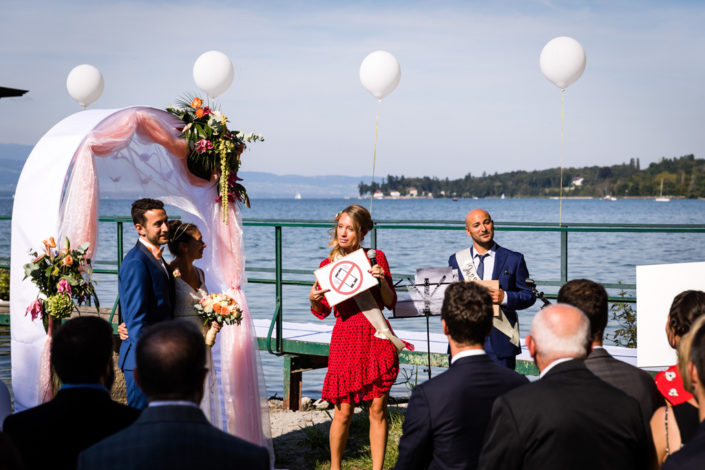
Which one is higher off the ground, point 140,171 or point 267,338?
point 140,171

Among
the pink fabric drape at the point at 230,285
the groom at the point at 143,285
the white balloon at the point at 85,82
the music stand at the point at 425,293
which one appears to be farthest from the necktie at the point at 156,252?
the white balloon at the point at 85,82

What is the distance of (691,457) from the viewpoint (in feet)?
7.32

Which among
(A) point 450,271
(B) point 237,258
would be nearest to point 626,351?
(A) point 450,271

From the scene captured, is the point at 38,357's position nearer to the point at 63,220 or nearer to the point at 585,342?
the point at 63,220

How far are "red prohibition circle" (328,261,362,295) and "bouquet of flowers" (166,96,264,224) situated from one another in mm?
1214

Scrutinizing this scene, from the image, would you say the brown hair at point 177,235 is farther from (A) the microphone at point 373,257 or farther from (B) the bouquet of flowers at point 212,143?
(A) the microphone at point 373,257

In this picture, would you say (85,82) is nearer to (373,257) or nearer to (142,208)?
(142,208)

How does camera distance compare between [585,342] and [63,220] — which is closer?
[585,342]

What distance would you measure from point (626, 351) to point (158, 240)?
420 centimetres

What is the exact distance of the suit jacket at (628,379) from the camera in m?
2.99

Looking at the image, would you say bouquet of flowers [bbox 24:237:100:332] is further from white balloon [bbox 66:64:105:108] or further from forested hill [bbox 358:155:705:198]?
forested hill [bbox 358:155:705:198]

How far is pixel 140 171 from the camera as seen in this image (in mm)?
5406

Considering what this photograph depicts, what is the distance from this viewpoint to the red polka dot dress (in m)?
4.92

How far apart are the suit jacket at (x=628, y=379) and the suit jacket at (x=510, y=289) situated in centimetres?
179
